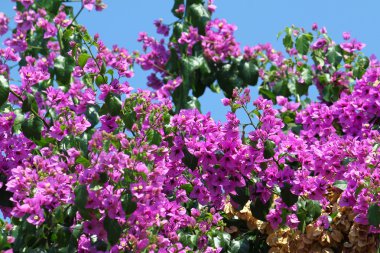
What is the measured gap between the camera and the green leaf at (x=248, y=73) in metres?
6.29

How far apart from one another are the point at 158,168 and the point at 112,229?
324 mm

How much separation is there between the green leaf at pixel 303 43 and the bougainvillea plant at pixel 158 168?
1.23 m

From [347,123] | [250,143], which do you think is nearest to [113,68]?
[250,143]

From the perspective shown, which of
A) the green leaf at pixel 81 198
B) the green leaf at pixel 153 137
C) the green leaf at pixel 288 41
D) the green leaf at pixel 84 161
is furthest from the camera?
the green leaf at pixel 288 41

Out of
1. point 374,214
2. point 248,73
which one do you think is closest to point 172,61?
point 248,73

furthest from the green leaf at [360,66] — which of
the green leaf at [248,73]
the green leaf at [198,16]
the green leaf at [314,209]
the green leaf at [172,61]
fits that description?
the green leaf at [314,209]

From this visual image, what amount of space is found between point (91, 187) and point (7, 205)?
1049mm

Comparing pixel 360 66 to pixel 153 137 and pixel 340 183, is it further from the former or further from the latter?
pixel 153 137

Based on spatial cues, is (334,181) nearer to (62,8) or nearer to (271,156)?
(271,156)

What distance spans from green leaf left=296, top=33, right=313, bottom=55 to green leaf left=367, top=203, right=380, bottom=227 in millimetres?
2748

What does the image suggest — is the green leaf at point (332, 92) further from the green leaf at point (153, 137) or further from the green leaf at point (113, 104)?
the green leaf at point (153, 137)

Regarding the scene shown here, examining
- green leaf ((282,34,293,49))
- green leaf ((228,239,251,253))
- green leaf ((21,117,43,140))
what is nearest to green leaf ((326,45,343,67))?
green leaf ((282,34,293,49))

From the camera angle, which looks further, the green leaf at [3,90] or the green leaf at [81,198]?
the green leaf at [3,90]

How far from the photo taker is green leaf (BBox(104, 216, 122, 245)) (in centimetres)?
338
